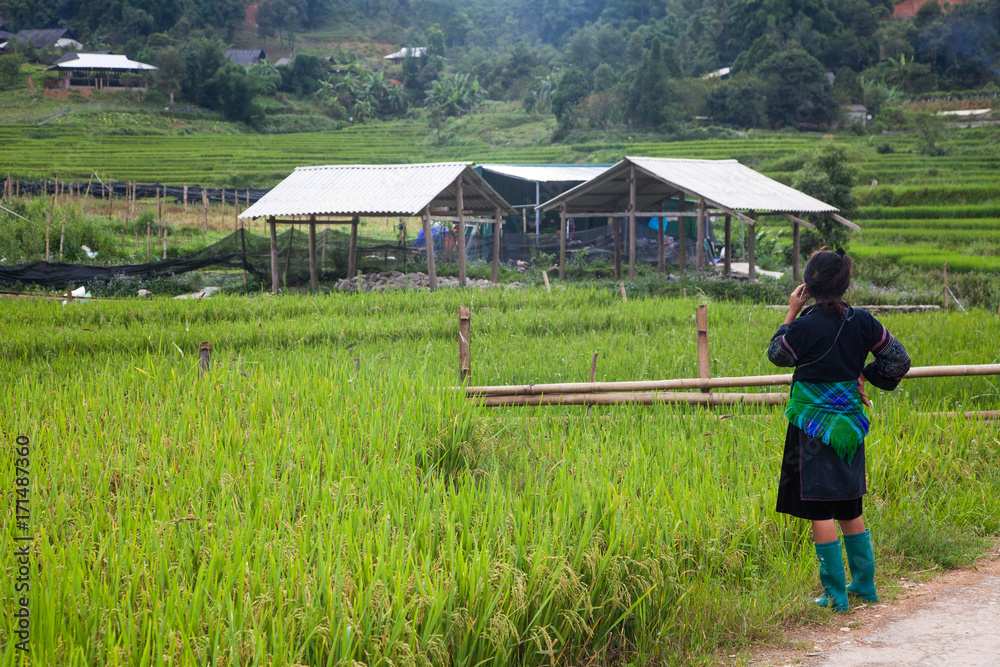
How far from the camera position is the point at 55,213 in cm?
1923

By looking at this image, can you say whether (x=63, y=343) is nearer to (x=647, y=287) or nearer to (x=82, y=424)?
(x=82, y=424)

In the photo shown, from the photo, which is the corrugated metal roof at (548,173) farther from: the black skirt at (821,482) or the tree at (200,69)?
the tree at (200,69)

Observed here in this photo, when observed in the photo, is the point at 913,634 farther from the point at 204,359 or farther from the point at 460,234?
the point at 460,234

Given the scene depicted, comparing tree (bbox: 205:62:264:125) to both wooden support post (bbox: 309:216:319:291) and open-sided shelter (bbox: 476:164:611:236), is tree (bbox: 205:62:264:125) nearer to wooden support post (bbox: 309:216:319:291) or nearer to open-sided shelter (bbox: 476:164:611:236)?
open-sided shelter (bbox: 476:164:611:236)

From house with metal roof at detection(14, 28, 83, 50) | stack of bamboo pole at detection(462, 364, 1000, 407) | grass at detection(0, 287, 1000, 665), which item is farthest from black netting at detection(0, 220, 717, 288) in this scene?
house with metal roof at detection(14, 28, 83, 50)

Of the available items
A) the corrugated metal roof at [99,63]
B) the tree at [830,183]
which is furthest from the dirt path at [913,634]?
the corrugated metal roof at [99,63]

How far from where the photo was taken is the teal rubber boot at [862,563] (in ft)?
10.5

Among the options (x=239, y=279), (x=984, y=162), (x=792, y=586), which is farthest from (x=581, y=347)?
(x=984, y=162)

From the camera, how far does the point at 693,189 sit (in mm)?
14914

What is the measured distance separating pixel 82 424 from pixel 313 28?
9732cm

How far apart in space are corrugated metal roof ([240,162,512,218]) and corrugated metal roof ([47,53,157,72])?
4116 cm

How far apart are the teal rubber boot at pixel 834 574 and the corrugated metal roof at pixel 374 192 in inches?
469

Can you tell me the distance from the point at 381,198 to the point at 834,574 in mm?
13388

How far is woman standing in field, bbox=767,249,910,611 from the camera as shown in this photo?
3.11m
